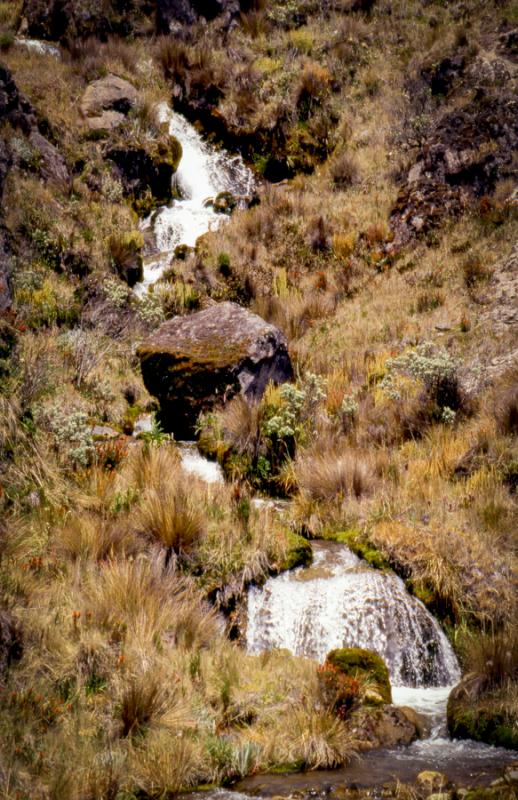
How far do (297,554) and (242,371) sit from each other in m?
3.79

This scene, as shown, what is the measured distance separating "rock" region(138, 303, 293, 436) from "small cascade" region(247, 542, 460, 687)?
3700 millimetres

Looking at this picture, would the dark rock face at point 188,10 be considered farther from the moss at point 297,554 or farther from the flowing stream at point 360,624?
the flowing stream at point 360,624

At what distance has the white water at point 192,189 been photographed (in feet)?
54.4

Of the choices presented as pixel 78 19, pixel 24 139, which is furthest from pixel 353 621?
pixel 78 19

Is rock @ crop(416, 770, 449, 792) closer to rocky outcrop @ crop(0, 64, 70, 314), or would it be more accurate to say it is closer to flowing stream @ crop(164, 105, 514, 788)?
flowing stream @ crop(164, 105, 514, 788)

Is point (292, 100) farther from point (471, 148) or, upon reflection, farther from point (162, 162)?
point (471, 148)

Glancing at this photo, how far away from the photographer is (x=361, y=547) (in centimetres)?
734

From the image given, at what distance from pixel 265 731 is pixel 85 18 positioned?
81.4ft

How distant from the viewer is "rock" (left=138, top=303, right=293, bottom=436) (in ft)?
33.4

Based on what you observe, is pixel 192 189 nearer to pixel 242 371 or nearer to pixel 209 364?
pixel 209 364

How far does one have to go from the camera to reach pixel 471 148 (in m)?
15.5

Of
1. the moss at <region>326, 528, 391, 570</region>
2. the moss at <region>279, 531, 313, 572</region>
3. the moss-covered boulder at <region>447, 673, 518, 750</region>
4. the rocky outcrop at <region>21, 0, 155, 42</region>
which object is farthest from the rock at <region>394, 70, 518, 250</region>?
the rocky outcrop at <region>21, 0, 155, 42</region>

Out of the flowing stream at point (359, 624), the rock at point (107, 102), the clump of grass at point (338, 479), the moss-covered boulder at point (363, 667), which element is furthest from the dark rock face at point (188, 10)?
the moss-covered boulder at point (363, 667)

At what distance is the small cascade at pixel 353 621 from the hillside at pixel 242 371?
0.20 m
